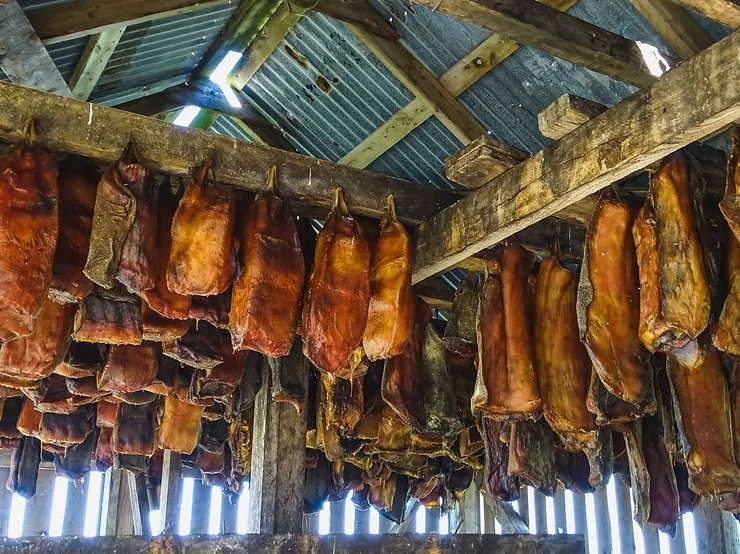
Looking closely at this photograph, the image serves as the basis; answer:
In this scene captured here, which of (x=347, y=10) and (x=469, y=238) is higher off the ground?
(x=347, y=10)

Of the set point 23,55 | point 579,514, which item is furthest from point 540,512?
point 23,55

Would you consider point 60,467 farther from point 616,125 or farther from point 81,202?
point 616,125

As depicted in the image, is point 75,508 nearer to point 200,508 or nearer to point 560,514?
point 200,508

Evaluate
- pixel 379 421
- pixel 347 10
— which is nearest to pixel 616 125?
pixel 347 10

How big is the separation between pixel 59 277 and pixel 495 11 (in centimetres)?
212

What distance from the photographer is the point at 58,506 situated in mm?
10172

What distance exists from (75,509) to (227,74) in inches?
295

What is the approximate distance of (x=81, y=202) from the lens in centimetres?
319

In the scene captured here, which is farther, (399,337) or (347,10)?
(347,10)

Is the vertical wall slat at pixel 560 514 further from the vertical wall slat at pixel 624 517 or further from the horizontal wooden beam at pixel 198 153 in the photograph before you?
the horizontal wooden beam at pixel 198 153

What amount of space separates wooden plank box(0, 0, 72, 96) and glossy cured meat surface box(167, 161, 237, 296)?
1012 mm

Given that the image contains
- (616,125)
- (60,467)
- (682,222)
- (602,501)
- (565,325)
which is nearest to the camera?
(616,125)

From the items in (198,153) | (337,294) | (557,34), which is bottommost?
(337,294)

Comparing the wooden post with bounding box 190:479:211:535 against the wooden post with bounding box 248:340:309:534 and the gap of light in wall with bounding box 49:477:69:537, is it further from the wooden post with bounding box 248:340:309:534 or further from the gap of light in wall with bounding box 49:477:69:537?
the wooden post with bounding box 248:340:309:534
